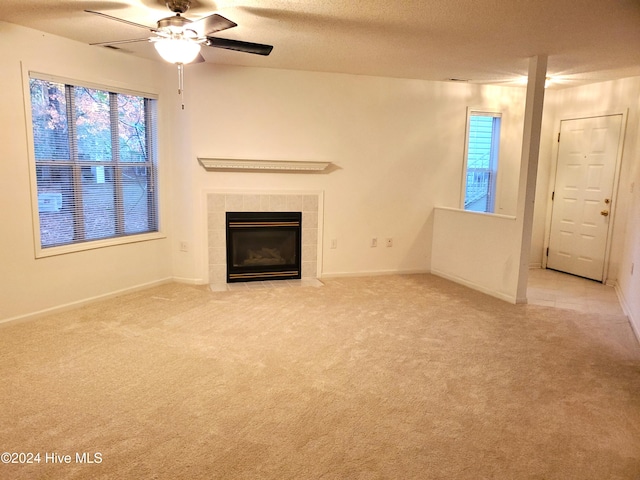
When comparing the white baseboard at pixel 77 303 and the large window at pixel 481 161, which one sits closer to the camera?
the white baseboard at pixel 77 303

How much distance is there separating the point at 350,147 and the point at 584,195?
307 centimetres

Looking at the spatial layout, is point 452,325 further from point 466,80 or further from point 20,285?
point 20,285

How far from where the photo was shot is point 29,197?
3689mm

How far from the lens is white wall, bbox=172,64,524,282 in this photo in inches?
192

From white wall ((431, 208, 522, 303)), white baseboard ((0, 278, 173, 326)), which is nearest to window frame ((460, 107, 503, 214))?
white wall ((431, 208, 522, 303))

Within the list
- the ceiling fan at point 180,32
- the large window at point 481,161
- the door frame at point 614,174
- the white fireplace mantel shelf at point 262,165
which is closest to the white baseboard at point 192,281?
the white fireplace mantel shelf at point 262,165

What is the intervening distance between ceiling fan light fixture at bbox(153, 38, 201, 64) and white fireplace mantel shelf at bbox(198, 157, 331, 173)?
74.6 inches

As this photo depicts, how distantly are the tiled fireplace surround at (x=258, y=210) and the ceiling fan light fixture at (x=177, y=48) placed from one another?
2.17 metres

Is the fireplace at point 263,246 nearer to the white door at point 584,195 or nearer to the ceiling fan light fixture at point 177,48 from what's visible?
the ceiling fan light fixture at point 177,48

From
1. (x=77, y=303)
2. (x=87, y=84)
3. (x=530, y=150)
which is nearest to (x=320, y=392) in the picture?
(x=77, y=303)

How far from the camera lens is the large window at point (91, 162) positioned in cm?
384

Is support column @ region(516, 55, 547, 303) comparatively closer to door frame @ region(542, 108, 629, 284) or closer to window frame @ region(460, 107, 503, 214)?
window frame @ region(460, 107, 503, 214)

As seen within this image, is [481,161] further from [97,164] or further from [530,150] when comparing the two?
[97,164]

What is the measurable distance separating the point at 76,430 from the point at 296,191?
349 cm
